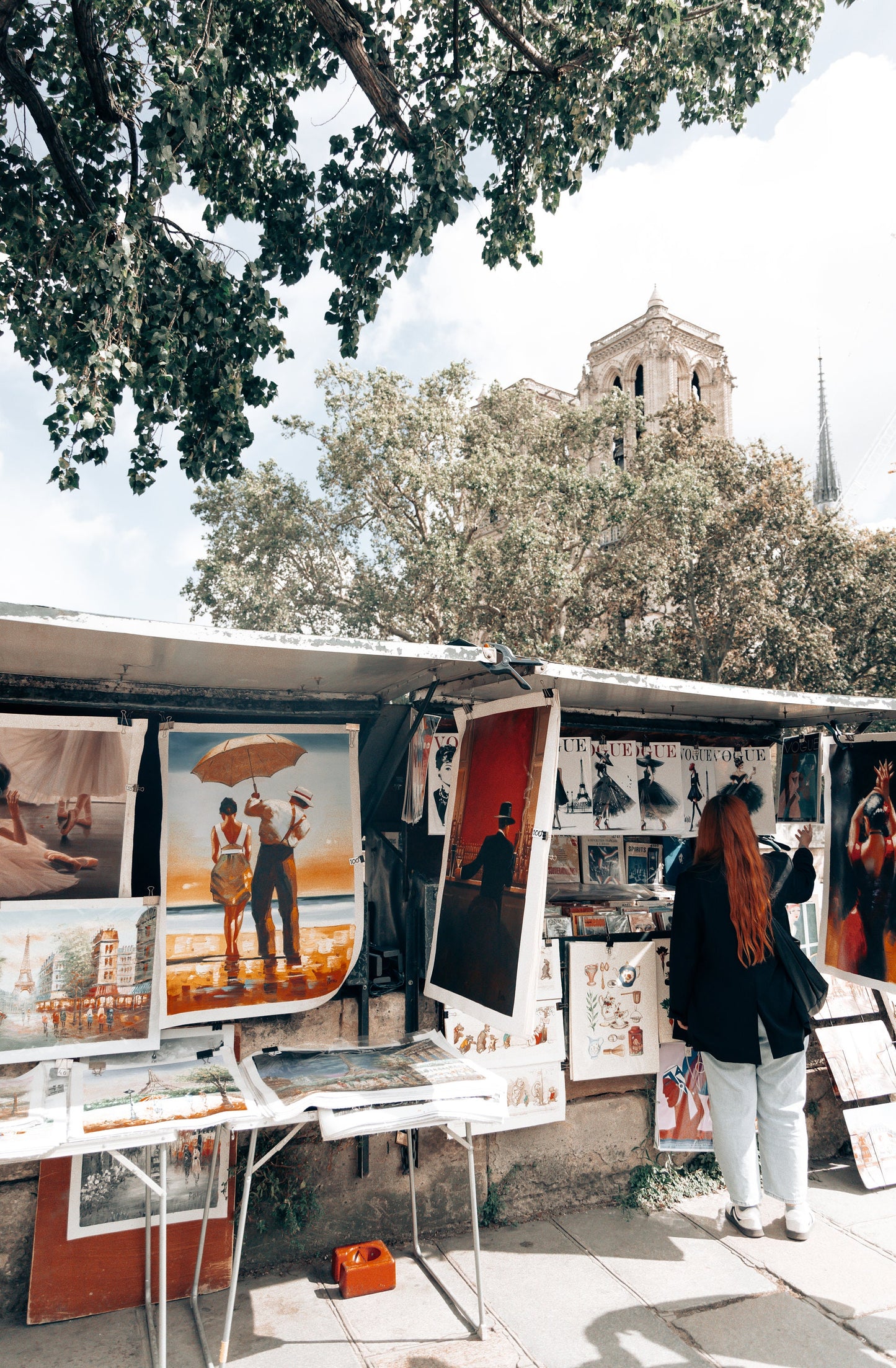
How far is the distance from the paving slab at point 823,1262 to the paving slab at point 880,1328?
3 cm

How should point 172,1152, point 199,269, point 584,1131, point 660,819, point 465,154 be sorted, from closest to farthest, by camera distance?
point 172,1152 → point 584,1131 → point 660,819 → point 199,269 → point 465,154

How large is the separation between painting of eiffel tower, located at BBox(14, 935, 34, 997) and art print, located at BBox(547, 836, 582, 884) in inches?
111

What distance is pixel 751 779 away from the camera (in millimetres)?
4863

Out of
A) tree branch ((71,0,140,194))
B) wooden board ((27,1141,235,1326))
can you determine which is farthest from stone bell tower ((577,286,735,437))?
wooden board ((27,1141,235,1326))

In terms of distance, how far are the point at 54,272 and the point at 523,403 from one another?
55.2 ft

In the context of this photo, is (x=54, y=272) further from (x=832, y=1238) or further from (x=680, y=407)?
(x=680, y=407)

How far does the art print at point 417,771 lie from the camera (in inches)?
142

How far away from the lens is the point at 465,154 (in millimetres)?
6500

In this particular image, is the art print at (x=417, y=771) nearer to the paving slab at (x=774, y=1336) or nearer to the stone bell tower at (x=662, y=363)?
the paving slab at (x=774, y=1336)

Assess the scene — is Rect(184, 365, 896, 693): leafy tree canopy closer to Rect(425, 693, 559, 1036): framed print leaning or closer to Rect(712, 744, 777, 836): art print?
Rect(712, 744, 777, 836): art print

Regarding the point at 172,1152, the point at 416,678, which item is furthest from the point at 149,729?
the point at 172,1152

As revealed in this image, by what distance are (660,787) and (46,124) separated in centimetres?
595

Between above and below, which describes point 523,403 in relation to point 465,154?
above

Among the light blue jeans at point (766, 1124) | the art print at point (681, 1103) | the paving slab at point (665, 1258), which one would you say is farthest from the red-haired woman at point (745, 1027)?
the art print at point (681, 1103)
